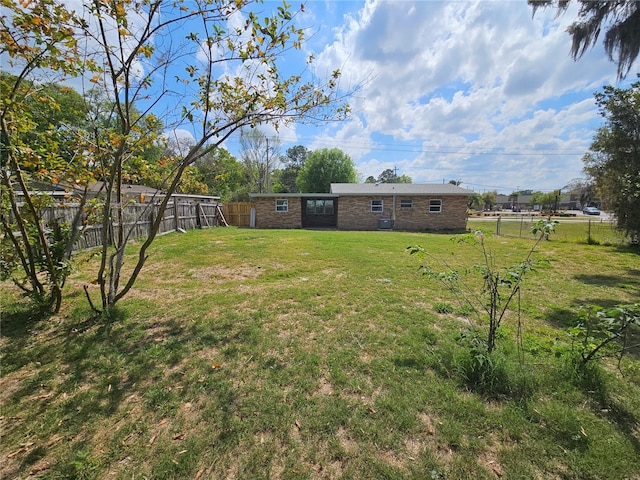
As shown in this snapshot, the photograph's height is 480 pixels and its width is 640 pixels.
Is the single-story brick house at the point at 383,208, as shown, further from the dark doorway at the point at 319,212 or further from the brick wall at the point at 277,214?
the dark doorway at the point at 319,212

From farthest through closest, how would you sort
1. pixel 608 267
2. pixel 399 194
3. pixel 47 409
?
1. pixel 399 194
2. pixel 608 267
3. pixel 47 409

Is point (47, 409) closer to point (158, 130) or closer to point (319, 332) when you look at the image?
point (319, 332)

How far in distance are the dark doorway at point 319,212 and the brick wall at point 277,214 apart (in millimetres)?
1281

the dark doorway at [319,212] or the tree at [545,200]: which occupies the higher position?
the tree at [545,200]

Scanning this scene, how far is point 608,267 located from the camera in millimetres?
7094

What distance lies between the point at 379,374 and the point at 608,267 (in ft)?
27.5

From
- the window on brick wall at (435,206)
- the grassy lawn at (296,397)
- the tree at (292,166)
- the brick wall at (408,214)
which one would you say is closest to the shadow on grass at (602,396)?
the grassy lawn at (296,397)

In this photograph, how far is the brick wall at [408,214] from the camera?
16.9m

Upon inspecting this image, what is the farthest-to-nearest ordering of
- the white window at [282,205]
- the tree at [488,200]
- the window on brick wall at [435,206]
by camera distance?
the tree at [488,200], the white window at [282,205], the window on brick wall at [435,206]

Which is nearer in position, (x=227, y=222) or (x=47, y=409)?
(x=47, y=409)

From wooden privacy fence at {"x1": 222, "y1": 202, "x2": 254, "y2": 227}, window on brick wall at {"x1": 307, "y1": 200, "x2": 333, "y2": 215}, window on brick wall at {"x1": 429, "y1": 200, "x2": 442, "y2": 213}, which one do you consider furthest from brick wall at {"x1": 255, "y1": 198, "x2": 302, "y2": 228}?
window on brick wall at {"x1": 429, "y1": 200, "x2": 442, "y2": 213}

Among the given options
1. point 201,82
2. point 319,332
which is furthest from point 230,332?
point 201,82

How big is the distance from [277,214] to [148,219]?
8346 millimetres

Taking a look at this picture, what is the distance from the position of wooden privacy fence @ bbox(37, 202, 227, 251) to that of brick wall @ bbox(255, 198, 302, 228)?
265 cm
